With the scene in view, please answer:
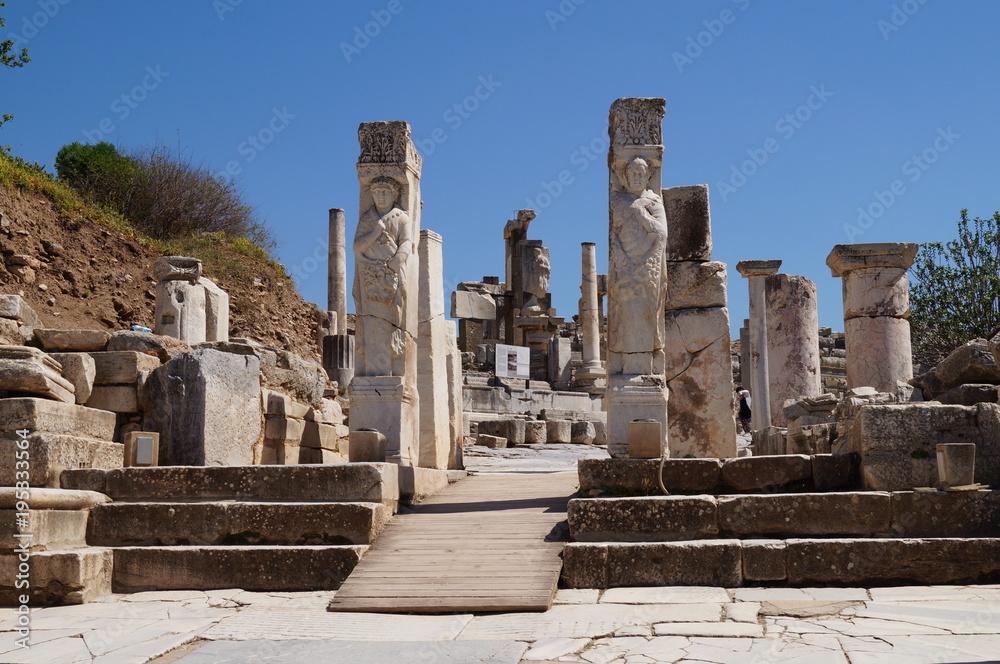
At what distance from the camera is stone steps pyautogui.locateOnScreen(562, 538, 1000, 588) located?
251 inches

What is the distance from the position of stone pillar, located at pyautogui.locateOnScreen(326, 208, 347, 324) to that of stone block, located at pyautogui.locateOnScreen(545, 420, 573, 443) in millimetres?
13265

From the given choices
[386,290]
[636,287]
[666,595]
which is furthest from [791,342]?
[666,595]

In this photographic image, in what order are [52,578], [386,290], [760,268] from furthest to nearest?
A: [760,268] → [386,290] → [52,578]

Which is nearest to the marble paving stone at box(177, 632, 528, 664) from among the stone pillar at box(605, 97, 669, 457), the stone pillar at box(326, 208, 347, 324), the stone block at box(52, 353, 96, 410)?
the stone pillar at box(605, 97, 669, 457)

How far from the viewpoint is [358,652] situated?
5.14m

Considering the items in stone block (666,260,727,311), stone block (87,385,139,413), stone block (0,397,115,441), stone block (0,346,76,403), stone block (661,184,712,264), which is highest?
stone block (661,184,712,264)

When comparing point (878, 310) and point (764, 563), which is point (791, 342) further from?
point (764, 563)

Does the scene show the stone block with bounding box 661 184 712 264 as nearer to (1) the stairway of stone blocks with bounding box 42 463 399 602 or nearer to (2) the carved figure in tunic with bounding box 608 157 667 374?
(2) the carved figure in tunic with bounding box 608 157 667 374

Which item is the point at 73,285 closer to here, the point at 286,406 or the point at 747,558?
the point at 286,406

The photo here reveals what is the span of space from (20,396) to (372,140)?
405 cm

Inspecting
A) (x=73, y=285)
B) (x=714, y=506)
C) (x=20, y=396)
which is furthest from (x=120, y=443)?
(x=73, y=285)

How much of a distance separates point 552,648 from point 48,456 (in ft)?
15.6

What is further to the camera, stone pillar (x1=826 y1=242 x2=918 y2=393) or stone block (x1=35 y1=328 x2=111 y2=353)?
stone pillar (x1=826 y1=242 x2=918 y2=393)

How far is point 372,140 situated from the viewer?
9.89 metres
